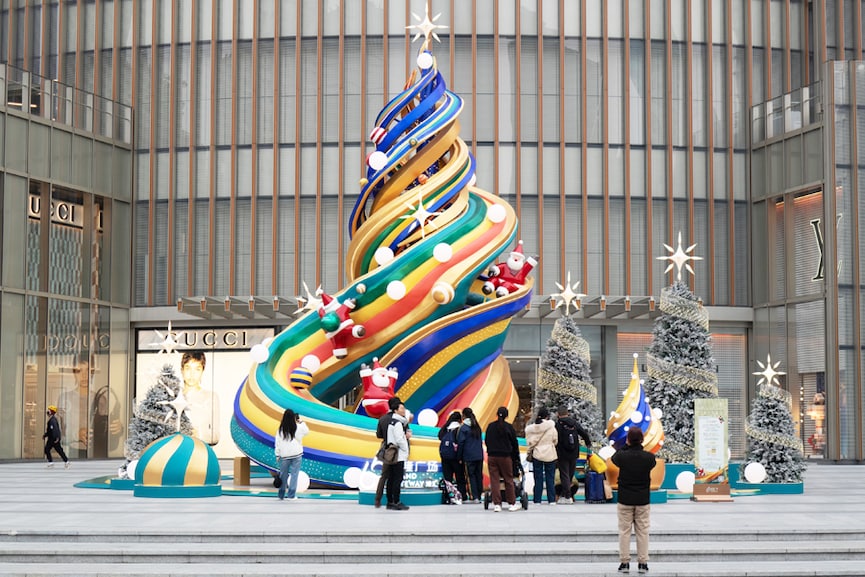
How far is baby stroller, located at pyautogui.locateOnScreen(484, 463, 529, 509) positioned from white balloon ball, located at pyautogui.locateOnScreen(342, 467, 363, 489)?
2896mm

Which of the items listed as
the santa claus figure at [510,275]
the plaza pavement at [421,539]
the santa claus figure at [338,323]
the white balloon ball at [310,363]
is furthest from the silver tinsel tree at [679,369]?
the white balloon ball at [310,363]

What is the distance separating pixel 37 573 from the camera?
14.2 m

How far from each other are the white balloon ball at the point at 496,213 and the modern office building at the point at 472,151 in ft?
50.0

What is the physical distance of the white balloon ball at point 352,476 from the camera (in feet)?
75.5

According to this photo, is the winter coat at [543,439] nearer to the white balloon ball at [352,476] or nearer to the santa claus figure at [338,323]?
the white balloon ball at [352,476]

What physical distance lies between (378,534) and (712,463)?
8577 mm

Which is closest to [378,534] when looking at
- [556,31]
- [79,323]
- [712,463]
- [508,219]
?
[712,463]

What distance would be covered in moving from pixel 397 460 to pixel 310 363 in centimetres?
537

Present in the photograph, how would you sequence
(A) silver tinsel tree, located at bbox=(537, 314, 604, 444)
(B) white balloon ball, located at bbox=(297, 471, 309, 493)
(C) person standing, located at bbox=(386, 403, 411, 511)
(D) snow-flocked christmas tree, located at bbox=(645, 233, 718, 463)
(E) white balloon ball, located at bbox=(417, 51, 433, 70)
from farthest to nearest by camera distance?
(A) silver tinsel tree, located at bbox=(537, 314, 604, 444)
(D) snow-flocked christmas tree, located at bbox=(645, 233, 718, 463)
(E) white balloon ball, located at bbox=(417, 51, 433, 70)
(B) white balloon ball, located at bbox=(297, 471, 309, 493)
(C) person standing, located at bbox=(386, 403, 411, 511)

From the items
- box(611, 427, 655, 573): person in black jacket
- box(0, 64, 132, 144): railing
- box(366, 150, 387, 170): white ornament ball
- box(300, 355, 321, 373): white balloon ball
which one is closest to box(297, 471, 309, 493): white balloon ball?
box(300, 355, 321, 373): white balloon ball

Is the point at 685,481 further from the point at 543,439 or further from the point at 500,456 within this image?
the point at 500,456

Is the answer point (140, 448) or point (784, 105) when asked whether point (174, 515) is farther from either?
point (784, 105)

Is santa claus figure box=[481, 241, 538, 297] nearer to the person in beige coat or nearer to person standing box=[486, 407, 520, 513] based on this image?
the person in beige coat

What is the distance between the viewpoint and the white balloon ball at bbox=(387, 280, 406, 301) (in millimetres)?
24062
